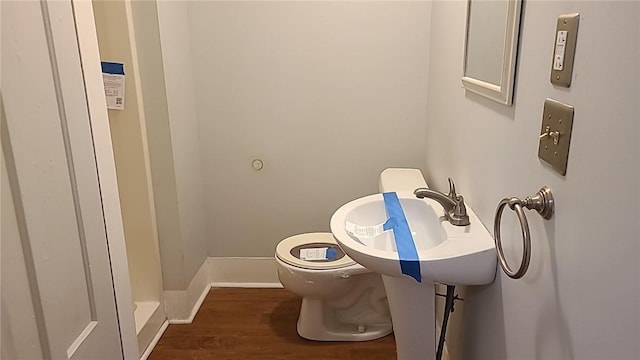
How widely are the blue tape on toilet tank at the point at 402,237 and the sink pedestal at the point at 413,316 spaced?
134mm

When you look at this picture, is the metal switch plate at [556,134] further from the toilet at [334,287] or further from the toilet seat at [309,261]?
the toilet seat at [309,261]

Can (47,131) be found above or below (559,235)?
above

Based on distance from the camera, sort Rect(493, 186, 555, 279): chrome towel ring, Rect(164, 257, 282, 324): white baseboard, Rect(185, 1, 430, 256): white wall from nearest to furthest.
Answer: Rect(493, 186, 555, 279): chrome towel ring → Rect(185, 1, 430, 256): white wall → Rect(164, 257, 282, 324): white baseboard

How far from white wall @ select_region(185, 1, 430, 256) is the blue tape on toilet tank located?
27.5 inches

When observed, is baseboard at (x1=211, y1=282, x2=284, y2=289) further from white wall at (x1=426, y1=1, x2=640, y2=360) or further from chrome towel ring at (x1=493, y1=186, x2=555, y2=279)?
chrome towel ring at (x1=493, y1=186, x2=555, y2=279)

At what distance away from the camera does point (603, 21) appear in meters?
0.73

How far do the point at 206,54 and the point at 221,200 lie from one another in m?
0.79

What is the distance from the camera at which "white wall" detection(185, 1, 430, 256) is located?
7.45 ft

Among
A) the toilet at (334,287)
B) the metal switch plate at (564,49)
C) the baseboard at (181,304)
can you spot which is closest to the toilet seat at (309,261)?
the toilet at (334,287)

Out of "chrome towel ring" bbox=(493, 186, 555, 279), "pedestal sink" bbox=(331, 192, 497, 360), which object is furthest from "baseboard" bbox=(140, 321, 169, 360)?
"chrome towel ring" bbox=(493, 186, 555, 279)

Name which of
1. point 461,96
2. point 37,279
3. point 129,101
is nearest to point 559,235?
point 461,96

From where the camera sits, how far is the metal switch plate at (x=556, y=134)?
0.83 metres

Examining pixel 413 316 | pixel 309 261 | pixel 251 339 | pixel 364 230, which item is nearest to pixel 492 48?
pixel 364 230

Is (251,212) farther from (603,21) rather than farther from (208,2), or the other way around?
(603,21)
